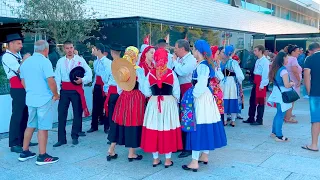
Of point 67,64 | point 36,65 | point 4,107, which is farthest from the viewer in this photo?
point 4,107

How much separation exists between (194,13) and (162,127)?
15.5 meters

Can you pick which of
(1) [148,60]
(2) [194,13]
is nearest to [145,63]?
(1) [148,60]

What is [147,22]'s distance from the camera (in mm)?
9617

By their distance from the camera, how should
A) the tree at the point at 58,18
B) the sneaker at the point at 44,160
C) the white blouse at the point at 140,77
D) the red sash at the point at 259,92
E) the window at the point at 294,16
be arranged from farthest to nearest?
the window at the point at 294,16
the tree at the point at 58,18
the red sash at the point at 259,92
the sneaker at the point at 44,160
the white blouse at the point at 140,77

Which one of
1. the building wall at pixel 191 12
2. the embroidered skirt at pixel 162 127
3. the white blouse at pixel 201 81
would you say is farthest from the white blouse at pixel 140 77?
the building wall at pixel 191 12

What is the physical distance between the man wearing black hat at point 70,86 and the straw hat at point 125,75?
1.39m

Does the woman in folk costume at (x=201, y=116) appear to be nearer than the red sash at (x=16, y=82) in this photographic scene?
Yes

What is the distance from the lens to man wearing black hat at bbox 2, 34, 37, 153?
18.2 feet

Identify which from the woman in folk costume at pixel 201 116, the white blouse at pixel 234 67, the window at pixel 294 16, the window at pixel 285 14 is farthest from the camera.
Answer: the window at pixel 294 16

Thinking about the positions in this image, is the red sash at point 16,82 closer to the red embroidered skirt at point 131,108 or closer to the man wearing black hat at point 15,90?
the man wearing black hat at point 15,90

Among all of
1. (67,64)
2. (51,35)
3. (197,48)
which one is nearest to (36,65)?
(67,64)

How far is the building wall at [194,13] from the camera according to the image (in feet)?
46.6

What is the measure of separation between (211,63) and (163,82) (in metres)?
0.72

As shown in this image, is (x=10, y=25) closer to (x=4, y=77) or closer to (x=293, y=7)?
A: (x=4, y=77)
